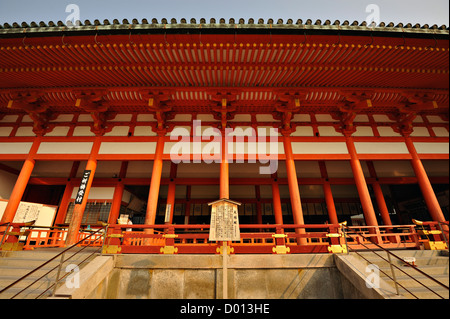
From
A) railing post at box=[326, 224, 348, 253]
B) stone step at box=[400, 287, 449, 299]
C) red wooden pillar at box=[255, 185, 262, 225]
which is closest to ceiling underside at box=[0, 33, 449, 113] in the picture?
railing post at box=[326, 224, 348, 253]

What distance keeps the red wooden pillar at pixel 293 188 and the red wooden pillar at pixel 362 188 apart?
7.78 feet

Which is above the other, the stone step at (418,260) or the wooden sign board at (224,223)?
the wooden sign board at (224,223)

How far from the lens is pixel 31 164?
7977 millimetres

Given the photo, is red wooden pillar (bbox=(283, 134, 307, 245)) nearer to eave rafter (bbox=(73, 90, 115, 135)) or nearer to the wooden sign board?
the wooden sign board

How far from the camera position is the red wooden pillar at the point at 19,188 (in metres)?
7.15

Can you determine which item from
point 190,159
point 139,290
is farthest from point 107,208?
point 139,290

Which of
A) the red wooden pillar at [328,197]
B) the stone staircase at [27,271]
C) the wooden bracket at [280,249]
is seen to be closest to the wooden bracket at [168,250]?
the stone staircase at [27,271]

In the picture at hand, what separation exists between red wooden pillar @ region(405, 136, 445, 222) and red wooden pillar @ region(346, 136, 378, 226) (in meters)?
2.15

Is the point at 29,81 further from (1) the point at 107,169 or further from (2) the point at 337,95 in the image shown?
(2) the point at 337,95

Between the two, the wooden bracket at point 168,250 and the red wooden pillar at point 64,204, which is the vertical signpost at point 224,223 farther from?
the red wooden pillar at point 64,204

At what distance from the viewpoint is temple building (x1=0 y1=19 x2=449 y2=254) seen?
5.79 metres

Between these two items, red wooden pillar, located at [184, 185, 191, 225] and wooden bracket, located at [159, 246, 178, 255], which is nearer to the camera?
wooden bracket, located at [159, 246, 178, 255]

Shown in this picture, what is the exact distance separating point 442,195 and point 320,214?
7316mm

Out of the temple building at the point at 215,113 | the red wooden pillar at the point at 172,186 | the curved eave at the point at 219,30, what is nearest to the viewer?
the curved eave at the point at 219,30
